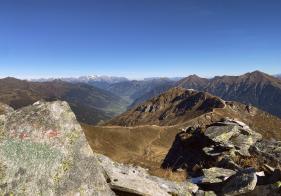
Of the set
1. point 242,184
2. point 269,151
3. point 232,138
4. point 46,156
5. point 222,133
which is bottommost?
point 232,138

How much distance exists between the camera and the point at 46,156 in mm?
8883

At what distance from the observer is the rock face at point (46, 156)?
8461 mm

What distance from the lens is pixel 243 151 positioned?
99.0 ft

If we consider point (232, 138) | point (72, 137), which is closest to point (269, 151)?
point (232, 138)

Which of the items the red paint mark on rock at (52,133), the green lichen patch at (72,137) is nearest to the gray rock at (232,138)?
the green lichen patch at (72,137)

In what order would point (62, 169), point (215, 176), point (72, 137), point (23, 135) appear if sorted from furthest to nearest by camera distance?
1. point (215, 176)
2. point (72, 137)
3. point (23, 135)
4. point (62, 169)

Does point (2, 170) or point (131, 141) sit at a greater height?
point (2, 170)

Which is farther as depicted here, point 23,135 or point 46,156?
point 23,135

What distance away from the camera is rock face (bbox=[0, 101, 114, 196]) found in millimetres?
8461

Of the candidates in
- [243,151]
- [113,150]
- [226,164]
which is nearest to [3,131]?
[226,164]

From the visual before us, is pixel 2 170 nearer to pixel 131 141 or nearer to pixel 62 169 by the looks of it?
pixel 62 169

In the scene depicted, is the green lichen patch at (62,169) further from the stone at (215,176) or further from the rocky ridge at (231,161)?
the stone at (215,176)

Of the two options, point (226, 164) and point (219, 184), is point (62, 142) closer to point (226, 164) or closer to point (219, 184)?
point (219, 184)

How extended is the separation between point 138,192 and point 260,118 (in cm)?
19399
